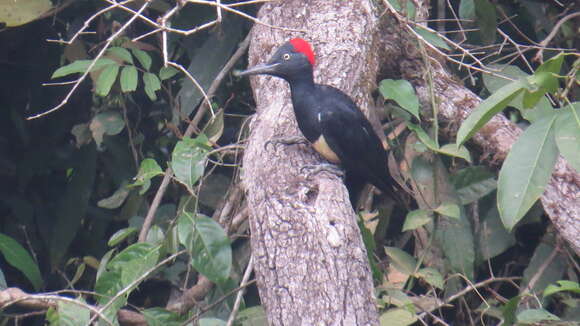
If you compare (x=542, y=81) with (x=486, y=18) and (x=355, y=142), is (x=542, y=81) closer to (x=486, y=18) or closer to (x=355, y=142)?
(x=355, y=142)

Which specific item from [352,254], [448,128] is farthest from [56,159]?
[352,254]

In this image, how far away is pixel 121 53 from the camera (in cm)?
355

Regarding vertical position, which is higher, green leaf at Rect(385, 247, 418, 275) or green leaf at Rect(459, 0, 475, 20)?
green leaf at Rect(459, 0, 475, 20)

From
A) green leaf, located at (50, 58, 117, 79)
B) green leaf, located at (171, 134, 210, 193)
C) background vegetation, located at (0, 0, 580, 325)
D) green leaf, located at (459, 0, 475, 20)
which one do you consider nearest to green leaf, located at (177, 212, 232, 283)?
background vegetation, located at (0, 0, 580, 325)

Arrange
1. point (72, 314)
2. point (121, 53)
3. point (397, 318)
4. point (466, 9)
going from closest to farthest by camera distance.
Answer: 1. point (72, 314)
2. point (397, 318)
3. point (121, 53)
4. point (466, 9)

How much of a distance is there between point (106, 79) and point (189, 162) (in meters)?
0.77

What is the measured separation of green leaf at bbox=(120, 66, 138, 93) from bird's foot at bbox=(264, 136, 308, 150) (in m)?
0.83

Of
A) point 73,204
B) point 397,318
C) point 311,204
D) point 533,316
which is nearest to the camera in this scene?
point 311,204

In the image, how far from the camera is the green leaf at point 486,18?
12.6 feet

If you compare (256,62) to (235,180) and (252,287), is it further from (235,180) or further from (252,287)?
(252,287)

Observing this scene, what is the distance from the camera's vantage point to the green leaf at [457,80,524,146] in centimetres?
193

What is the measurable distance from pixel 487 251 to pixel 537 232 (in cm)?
56

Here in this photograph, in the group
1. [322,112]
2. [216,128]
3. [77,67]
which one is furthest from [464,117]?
[77,67]

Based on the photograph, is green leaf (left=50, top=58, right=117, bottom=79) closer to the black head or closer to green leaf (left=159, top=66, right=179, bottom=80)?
green leaf (left=159, top=66, right=179, bottom=80)
